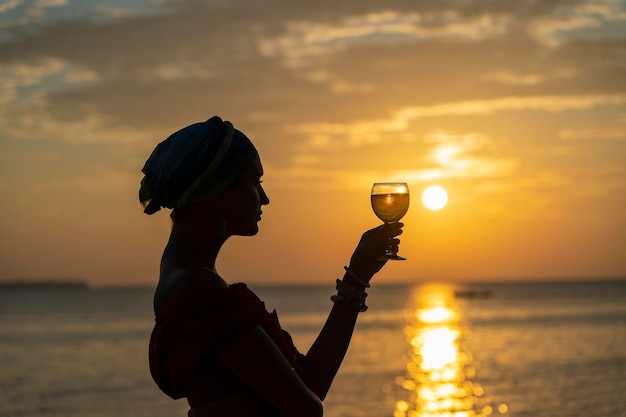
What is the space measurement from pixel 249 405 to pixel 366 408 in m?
27.9

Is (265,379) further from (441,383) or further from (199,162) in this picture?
(441,383)

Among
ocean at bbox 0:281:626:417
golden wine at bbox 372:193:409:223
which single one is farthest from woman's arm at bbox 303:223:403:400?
ocean at bbox 0:281:626:417

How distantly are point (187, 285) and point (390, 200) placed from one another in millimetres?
1591

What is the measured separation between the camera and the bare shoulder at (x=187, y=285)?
3.16m

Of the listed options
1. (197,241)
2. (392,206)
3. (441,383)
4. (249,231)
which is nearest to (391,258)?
(249,231)

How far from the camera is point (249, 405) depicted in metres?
3.13

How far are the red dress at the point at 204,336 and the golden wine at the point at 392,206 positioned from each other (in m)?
1.41

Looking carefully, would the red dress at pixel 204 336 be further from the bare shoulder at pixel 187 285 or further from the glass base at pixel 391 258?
the glass base at pixel 391 258

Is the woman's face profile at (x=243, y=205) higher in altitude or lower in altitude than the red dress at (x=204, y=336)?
higher

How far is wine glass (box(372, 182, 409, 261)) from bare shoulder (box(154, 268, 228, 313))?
1466 millimetres

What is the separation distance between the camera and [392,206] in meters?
4.52

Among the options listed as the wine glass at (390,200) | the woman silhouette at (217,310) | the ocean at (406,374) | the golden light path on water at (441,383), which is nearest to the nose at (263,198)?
the woman silhouette at (217,310)

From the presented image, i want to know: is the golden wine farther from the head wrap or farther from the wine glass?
the head wrap

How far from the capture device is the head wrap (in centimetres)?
325
